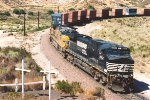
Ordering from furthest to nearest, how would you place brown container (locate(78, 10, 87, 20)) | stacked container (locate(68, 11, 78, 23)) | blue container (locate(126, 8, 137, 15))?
1. blue container (locate(126, 8, 137, 15))
2. brown container (locate(78, 10, 87, 20))
3. stacked container (locate(68, 11, 78, 23))

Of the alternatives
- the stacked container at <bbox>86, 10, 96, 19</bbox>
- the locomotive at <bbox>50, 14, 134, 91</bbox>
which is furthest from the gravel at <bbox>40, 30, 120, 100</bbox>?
the stacked container at <bbox>86, 10, 96, 19</bbox>

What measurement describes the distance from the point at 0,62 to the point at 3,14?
9068 cm

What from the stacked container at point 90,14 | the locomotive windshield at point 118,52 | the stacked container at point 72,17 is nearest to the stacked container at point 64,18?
the stacked container at point 72,17

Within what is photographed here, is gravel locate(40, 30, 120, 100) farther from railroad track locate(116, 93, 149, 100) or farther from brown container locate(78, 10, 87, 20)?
brown container locate(78, 10, 87, 20)

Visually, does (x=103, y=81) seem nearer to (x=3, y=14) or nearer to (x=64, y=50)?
(x=64, y=50)

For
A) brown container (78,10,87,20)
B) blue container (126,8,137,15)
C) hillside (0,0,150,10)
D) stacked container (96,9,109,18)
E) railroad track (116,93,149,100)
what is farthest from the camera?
hillside (0,0,150,10)

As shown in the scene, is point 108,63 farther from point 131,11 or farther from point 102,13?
point 131,11

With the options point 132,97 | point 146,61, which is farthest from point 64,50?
point 132,97

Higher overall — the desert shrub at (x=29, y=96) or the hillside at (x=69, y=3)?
the hillside at (x=69, y=3)

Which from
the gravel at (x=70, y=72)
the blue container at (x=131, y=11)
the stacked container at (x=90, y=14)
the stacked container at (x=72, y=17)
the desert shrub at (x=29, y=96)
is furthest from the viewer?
the blue container at (x=131, y=11)

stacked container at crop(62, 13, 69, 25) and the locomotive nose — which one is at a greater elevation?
stacked container at crop(62, 13, 69, 25)

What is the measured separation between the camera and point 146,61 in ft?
117

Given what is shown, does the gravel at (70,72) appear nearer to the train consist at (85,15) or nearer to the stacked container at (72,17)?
the train consist at (85,15)

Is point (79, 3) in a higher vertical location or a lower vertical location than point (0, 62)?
higher
